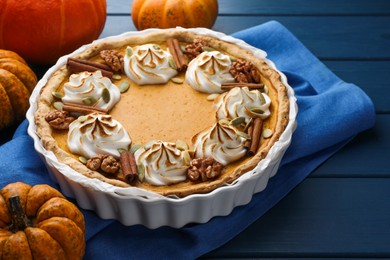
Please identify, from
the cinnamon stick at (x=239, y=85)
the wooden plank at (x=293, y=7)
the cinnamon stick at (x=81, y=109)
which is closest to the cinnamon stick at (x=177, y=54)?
the cinnamon stick at (x=239, y=85)

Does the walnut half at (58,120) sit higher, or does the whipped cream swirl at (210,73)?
the whipped cream swirl at (210,73)

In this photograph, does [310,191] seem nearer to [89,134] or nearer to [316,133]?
[316,133]

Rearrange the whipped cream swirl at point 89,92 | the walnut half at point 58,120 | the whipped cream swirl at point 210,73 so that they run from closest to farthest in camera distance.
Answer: the walnut half at point 58,120 < the whipped cream swirl at point 89,92 < the whipped cream swirl at point 210,73

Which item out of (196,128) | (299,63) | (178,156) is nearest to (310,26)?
(299,63)

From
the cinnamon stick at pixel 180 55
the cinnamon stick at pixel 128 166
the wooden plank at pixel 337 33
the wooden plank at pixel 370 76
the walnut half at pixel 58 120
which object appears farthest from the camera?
the wooden plank at pixel 337 33

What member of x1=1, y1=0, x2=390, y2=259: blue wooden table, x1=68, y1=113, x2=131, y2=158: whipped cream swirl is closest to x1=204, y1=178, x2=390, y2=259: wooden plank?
x1=1, y1=0, x2=390, y2=259: blue wooden table

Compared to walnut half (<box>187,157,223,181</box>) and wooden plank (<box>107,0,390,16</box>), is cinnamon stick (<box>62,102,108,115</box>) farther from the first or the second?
wooden plank (<box>107,0,390,16</box>)

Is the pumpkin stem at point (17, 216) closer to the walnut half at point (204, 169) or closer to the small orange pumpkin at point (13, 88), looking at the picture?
the walnut half at point (204, 169)
